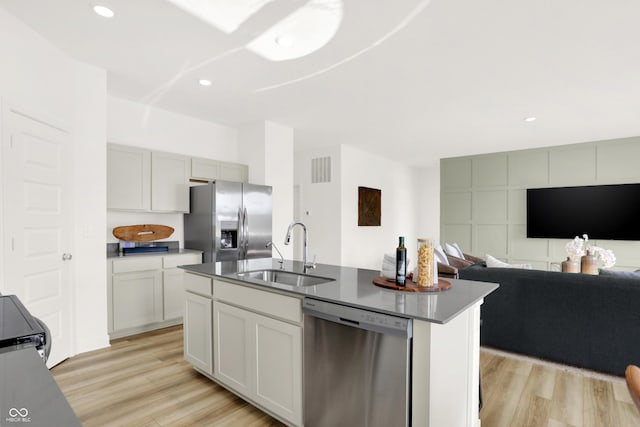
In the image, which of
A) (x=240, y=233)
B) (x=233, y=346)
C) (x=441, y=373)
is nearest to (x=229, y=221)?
(x=240, y=233)

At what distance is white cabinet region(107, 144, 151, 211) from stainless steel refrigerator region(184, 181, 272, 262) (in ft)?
1.99

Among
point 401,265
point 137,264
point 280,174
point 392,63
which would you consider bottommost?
point 137,264

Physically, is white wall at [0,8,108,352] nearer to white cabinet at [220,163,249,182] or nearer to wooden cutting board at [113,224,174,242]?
wooden cutting board at [113,224,174,242]

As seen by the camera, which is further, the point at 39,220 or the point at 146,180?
the point at 146,180

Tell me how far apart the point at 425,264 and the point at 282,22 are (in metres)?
1.92

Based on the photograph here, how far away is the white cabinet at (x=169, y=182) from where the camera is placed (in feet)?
12.9

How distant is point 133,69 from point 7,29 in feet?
3.01

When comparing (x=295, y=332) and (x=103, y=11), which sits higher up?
(x=103, y=11)

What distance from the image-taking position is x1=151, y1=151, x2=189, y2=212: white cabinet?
3926mm

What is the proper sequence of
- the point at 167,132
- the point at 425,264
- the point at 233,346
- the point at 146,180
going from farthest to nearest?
1. the point at 167,132
2. the point at 146,180
3. the point at 233,346
4. the point at 425,264

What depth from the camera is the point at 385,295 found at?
1.74 meters

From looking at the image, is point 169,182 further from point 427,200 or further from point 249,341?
point 427,200

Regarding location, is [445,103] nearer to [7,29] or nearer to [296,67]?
[296,67]

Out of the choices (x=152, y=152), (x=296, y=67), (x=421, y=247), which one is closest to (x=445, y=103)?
(x=296, y=67)
